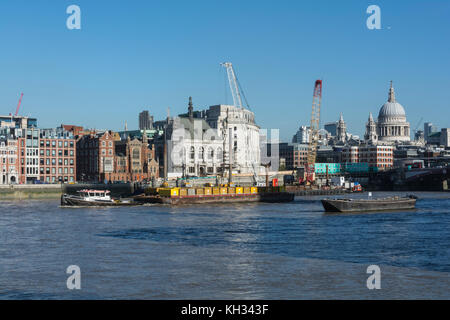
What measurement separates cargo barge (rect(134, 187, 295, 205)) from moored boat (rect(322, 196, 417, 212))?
95.0ft

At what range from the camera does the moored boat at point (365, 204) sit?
90.5m

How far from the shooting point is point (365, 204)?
92.7m

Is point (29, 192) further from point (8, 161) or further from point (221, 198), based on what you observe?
point (221, 198)

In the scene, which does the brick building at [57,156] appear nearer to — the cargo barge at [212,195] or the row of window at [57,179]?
the row of window at [57,179]

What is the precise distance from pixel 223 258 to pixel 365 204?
53222mm

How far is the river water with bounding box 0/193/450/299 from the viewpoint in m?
33.1

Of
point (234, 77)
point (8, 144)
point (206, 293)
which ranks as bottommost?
point (206, 293)

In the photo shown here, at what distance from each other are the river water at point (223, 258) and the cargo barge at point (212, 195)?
3695 cm

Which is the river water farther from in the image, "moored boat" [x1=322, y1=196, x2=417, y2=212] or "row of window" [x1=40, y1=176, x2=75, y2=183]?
"row of window" [x1=40, y1=176, x2=75, y2=183]

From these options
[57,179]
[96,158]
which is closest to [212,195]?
[96,158]
